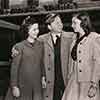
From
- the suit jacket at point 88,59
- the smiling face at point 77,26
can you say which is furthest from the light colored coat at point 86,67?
the smiling face at point 77,26

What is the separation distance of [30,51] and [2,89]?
65 centimetres

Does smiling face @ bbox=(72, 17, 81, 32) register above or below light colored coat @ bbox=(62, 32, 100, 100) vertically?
above

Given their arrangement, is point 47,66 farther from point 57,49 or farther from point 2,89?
point 2,89

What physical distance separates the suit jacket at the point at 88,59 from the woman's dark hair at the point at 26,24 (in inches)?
26.7

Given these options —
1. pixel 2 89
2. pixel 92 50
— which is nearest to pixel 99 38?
pixel 92 50

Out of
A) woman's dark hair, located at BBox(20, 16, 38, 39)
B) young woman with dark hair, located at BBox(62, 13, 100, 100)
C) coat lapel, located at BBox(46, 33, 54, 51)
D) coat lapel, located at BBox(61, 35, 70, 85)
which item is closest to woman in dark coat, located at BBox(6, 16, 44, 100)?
woman's dark hair, located at BBox(20, 16, 38, 39)

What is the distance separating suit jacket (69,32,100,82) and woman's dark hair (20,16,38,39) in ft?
2.23

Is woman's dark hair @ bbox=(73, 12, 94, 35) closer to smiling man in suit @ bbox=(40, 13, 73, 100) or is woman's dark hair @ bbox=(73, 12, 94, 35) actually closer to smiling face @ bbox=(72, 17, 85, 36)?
smiling face @ bbox=(72, 17, 85, 36)

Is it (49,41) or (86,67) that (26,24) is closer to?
(49,41)

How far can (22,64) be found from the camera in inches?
155

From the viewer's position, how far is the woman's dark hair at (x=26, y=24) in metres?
3.95

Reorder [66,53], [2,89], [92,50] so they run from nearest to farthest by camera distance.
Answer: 1. [92,50]
2. [66,53]
3. [2,89]

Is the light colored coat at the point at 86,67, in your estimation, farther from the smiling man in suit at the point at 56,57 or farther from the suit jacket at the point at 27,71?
the suit jacket at the point at 27,71

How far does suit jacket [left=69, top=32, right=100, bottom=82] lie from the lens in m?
3.57
